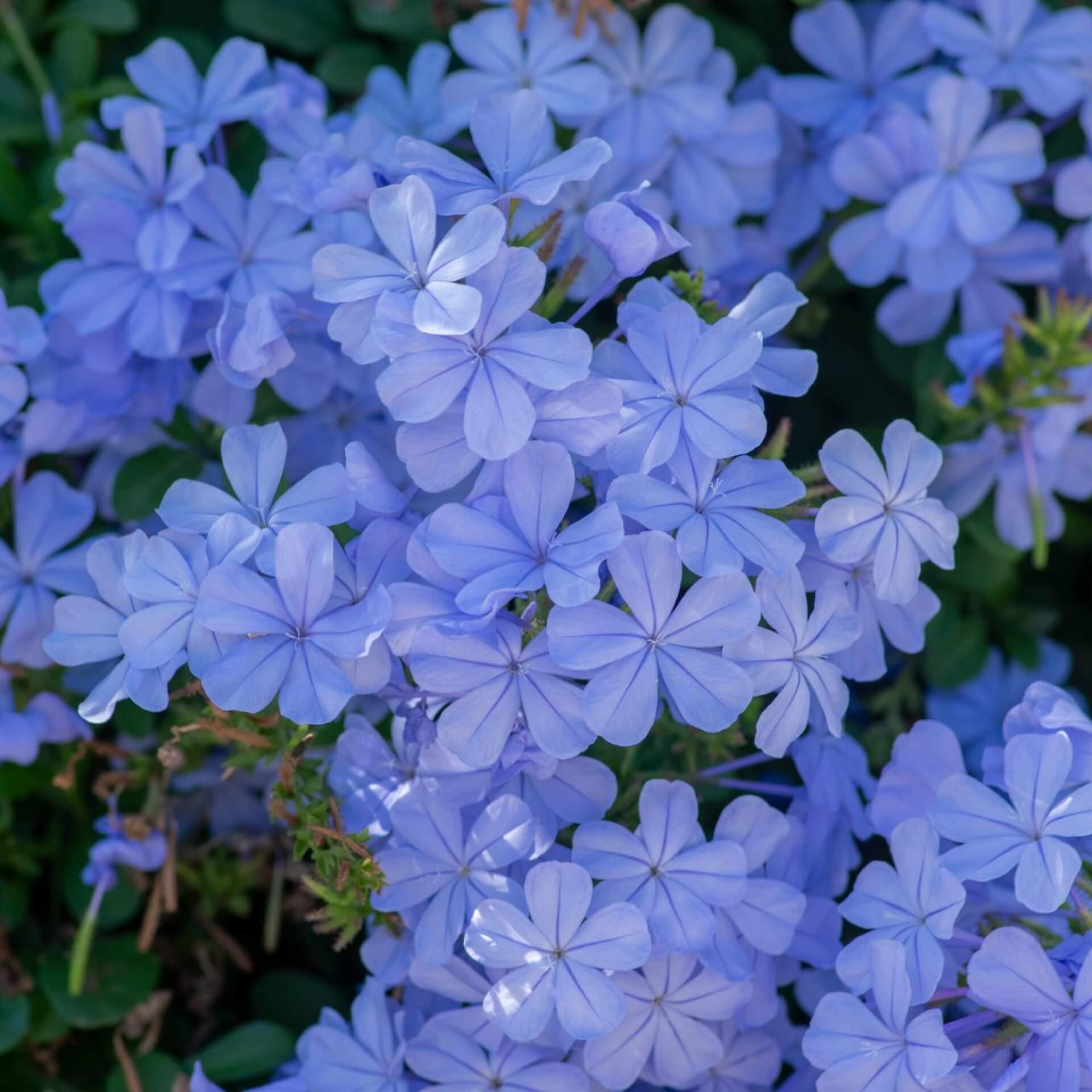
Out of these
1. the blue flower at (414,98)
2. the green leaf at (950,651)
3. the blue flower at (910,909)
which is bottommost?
the green leaf at (950,651)

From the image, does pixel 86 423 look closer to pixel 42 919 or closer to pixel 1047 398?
pixel 42 919

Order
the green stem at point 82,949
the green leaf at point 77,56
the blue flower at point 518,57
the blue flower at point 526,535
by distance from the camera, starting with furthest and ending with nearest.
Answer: the green leaf at point 77,56, the blue flower at point 518,57, the green stem at point 82,949, the blue flower at point 526,535

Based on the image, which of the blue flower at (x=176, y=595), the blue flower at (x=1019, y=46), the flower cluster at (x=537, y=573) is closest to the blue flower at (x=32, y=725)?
the flower cluster at (x=537, y=573)

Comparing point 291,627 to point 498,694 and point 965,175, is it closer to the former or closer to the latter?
point 498,694

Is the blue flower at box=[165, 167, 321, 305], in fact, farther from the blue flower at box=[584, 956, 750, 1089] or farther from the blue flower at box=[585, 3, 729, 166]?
the blue flower at box=[584, 956, 750, 1089]

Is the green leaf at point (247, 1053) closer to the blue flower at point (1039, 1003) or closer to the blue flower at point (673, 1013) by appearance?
the blue flower at point (673, 1013)
